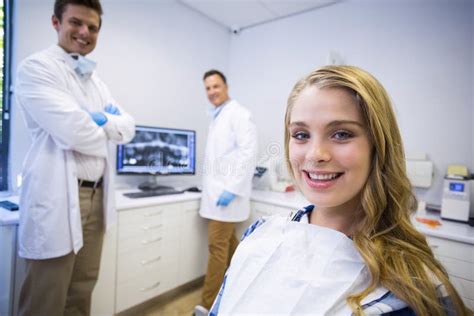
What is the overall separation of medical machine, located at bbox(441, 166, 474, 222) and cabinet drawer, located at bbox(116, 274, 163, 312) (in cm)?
197

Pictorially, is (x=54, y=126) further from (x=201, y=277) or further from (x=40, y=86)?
(x=201, y=277)

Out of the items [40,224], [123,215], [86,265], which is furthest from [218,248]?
[40,224]

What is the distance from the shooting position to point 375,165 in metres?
0.62

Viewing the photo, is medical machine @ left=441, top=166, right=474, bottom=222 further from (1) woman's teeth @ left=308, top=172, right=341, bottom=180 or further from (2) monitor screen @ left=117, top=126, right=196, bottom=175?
(2) monitor screen @ left=117, top=126, right=196, bottom=175

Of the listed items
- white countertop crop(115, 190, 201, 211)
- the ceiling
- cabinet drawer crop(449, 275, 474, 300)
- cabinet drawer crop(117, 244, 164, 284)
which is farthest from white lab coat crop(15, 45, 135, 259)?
cabinet drawer crop(449, 275, 474, 300)

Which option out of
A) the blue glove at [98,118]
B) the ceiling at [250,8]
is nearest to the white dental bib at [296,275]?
the blue glove at [98,118]

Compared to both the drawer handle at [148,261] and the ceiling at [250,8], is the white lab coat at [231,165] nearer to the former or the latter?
the drawer handle at [148,261]

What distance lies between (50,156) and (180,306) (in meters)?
1.42

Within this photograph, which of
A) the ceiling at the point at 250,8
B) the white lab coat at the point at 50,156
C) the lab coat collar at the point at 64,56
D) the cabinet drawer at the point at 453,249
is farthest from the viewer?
the ceiling at the point at 250,8

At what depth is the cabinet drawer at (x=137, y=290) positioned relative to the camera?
1574 millimetres

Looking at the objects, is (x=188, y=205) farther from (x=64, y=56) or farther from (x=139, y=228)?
(x=64, y=56)

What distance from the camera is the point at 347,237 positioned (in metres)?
0.61

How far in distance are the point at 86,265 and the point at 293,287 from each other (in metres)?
1.19

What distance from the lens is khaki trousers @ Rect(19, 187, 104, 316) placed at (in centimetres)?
104
